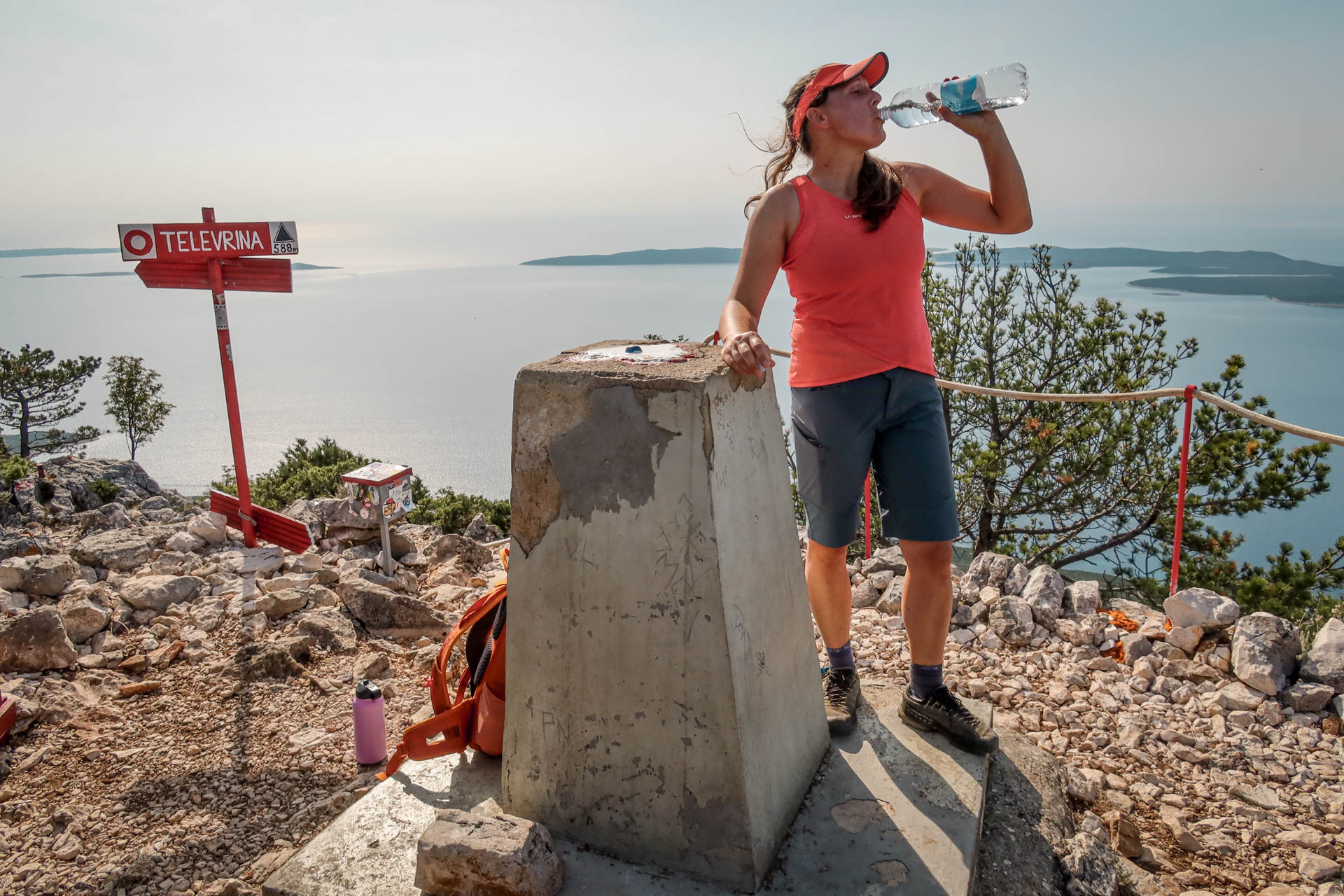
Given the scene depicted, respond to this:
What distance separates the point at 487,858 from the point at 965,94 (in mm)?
2405

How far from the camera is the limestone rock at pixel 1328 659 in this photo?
326 centimetres

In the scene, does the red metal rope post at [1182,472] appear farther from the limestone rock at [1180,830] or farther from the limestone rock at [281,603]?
the limestone rock at [281,603]

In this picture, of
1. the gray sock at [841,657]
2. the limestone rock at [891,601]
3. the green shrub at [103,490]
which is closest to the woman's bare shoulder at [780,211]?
the gray sock at [841,657]

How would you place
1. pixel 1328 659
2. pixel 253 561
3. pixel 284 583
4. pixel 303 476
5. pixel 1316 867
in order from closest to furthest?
1. pixel 1316 867
2. pixel 1328 659
3. pixel 284 583
4. pixel 253 561
5. pixel 303 476

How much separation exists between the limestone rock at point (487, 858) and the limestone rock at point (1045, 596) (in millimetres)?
2714

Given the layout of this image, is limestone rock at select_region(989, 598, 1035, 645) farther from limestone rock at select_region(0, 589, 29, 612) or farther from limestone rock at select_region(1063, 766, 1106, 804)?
limestone rock at select_region(0, 589, 29, 612)

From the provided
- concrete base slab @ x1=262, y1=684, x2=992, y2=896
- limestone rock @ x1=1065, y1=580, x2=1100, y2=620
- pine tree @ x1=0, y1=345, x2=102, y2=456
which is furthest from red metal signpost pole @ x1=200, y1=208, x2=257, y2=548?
pine tree @ x1=0, y1=345, x2=102, y2=456

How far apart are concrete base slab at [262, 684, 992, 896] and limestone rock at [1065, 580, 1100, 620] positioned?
160cm

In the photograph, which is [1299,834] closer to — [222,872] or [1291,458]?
[222,872]

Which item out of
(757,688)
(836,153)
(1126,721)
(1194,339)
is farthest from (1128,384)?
(757,688)

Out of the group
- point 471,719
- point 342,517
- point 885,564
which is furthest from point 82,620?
point 885,564

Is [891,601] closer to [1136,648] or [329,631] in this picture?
[1136,648]

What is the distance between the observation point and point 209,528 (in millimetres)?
5523

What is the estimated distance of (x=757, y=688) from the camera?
2125 mm
